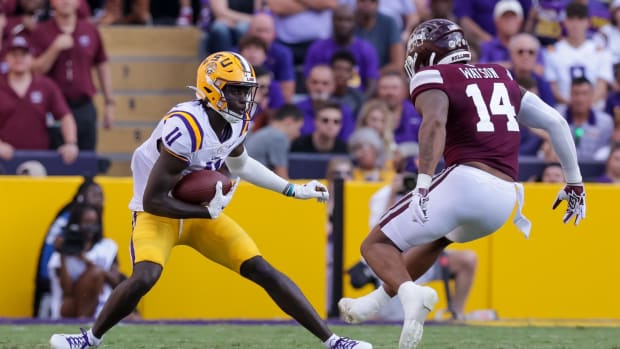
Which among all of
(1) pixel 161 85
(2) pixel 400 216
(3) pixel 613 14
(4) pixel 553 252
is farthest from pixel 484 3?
(2) pixel 400 216

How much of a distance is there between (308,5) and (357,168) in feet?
7.53

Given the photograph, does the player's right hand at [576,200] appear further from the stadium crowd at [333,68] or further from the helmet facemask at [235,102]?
the stadium crowd at [333,68]

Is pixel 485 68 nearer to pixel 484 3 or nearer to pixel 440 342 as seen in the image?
pixel 440 342

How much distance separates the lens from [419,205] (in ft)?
17.4

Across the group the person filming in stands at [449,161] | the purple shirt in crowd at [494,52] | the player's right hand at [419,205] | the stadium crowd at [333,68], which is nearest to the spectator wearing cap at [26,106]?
the stadium crowd at [333,68]

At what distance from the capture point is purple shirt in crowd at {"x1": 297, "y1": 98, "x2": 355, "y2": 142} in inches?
399

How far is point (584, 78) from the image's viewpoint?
34.1 feet

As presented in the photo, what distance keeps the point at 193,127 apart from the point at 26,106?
14.0ft

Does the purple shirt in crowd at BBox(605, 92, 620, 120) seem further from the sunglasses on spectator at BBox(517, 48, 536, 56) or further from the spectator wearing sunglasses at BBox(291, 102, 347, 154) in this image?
the spectator wearing sunglasses at BBox(291, 102, 347, 154)

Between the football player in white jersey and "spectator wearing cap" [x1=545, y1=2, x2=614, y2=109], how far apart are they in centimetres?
559

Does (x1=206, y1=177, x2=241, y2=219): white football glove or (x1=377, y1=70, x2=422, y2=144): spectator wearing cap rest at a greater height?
(x1=206, y1=177, x2=241, y2=219): white football glove

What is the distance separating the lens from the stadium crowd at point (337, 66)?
31.8 ft

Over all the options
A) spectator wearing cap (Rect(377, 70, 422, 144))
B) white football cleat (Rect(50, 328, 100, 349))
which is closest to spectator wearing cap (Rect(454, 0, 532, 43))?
spectator wearing cap (Rect(377, 70, 422, 144))

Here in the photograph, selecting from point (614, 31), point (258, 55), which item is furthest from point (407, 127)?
point (614, 31)
